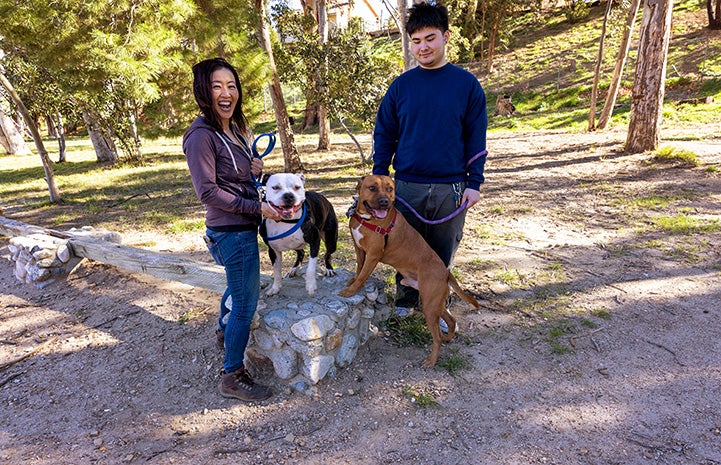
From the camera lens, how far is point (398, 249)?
11.1 ft

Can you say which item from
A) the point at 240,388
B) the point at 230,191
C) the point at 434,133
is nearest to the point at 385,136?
the point at 434,133

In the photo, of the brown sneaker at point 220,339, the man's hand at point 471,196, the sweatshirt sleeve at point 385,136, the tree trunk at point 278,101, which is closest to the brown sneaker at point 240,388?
the brown sneaker at point 220,339

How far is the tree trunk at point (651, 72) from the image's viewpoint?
9.63 meters

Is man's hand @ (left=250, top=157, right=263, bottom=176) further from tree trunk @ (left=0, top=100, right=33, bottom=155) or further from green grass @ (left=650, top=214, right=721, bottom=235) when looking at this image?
tree trunk @ (left=0, top=100, right=33, bottom=155)

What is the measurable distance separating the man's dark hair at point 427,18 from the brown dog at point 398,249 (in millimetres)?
1165

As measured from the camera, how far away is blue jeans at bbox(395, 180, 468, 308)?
3.44 meters

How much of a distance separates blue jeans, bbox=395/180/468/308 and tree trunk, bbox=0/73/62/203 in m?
9.39

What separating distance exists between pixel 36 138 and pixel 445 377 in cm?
1121

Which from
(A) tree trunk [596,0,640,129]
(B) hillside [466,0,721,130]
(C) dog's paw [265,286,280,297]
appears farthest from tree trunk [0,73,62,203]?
(B) hillside [466,0,721,130]

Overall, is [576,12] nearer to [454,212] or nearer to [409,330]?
[454,212]

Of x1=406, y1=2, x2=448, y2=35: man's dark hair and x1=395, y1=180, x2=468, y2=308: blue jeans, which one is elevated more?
x1=406, y1=2, x2=448, y2=35: man's dark hair

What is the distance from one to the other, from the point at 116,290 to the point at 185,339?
1.91 meters

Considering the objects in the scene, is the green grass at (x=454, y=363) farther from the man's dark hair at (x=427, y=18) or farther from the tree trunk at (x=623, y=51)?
the tree trunk at (x=623, y=51)

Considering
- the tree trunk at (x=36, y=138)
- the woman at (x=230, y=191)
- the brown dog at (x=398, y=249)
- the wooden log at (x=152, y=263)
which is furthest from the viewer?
the tree trunk at (x=36, y=138)
